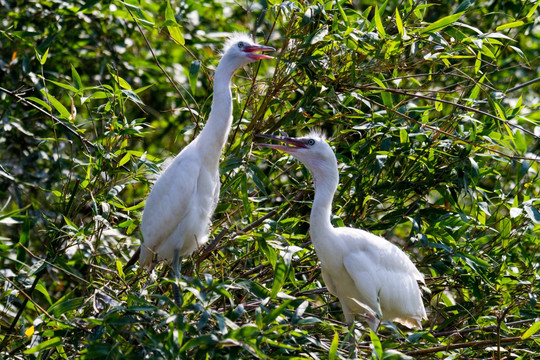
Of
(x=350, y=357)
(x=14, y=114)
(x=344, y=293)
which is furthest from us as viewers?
(x=14, y=114)

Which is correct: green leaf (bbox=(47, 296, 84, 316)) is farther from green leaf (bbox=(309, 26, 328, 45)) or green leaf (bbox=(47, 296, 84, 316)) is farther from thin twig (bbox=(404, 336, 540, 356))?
green leaf (bbox=(309, 26, 328, 45))

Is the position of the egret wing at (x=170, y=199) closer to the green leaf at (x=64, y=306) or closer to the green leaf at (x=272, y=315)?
the green leaf at (x=64, y=306)

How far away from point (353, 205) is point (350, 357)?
3.59 ft

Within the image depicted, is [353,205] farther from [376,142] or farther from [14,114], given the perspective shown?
[14,114]

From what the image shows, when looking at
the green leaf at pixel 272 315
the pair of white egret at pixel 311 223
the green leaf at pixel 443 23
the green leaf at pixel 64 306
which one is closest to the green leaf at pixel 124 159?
the pair of white egret at pixel 311 223

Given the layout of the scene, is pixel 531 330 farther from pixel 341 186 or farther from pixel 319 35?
pixel 319 35

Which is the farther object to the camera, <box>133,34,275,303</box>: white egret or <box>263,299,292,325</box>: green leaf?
<box>133,34,275,303</box>: white egret

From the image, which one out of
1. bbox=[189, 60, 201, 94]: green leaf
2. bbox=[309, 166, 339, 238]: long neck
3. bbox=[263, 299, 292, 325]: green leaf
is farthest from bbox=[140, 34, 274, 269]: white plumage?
bbox=[263, 299, 292, 325]: green leaf

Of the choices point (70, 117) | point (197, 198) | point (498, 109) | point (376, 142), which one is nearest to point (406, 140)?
point (376, 142)

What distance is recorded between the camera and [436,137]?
3.59m

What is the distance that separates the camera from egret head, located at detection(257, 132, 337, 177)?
3.29 meters

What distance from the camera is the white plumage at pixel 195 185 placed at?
335 cm

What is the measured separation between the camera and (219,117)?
3.32 m

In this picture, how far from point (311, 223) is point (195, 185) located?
23.5 inches
